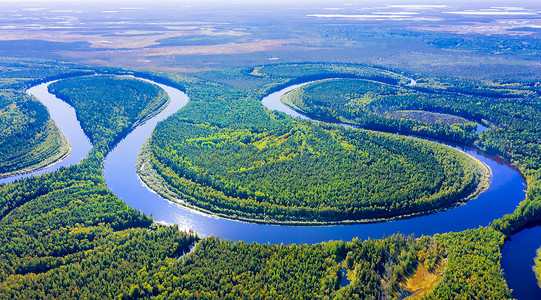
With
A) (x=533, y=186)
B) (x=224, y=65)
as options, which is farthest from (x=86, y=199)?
(x=224, y=65)

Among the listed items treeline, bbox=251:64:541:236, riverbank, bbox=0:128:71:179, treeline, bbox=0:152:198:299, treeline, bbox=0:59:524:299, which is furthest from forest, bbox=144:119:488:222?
riverbank, bbox=0:128:71:179

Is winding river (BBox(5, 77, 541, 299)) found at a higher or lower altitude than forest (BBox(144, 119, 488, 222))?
lower

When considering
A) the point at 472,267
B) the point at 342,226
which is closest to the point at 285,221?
the point at 342,226

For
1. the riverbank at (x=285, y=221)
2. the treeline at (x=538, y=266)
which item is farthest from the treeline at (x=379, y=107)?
the treeline at (x=538, y=266)

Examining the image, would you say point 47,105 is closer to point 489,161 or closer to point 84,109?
point 84,109

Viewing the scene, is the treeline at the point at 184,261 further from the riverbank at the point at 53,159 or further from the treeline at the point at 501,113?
the riverbank at the point at 53,159

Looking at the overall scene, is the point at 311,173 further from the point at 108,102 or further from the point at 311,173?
the point at 108,102

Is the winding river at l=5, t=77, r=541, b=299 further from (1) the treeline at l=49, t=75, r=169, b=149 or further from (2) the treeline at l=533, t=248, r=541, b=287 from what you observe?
(1) the treeline at l=49, t=75, r=169, b=149
